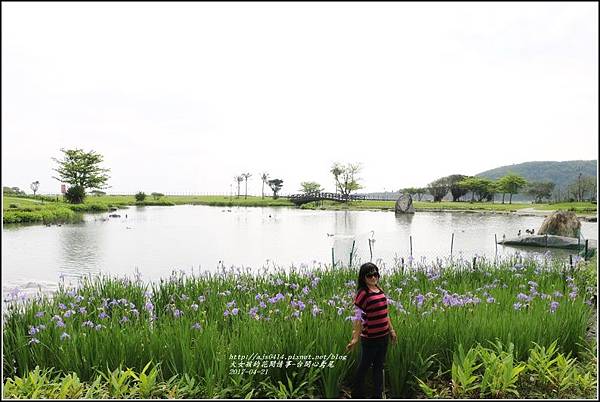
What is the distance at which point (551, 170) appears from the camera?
451 feet

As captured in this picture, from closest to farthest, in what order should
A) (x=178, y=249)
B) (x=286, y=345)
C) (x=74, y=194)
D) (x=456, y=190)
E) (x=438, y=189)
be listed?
(x=286, y=345) → (x=178, y=249) → (x=74, y=194) → (x=456, y=190) → (x=438, y=189)

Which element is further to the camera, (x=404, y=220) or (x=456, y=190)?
(x=456, y=190)

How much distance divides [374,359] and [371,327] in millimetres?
290

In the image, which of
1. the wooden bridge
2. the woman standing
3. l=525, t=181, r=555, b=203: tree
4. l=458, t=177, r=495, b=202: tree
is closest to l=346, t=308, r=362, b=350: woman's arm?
the woman standing

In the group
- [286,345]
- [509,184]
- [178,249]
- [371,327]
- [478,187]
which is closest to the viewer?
[371,327]

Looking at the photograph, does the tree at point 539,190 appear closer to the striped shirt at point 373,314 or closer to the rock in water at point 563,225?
the rock in water at point 563,225

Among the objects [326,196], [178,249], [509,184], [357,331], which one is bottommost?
[178,249]

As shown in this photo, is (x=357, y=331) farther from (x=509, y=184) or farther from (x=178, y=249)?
(x=509, y=184)

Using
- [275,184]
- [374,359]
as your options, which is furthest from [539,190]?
[374,359]

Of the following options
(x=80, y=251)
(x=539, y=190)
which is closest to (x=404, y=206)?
(x=80, y=251)

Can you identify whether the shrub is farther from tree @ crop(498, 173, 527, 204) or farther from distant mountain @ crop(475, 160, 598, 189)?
distant mountain @ crop(475, 160, 598, 189)

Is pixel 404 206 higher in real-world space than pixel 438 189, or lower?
lower

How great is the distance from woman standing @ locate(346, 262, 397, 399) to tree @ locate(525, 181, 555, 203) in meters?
79.8

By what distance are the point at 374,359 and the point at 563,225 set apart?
1797 cm
